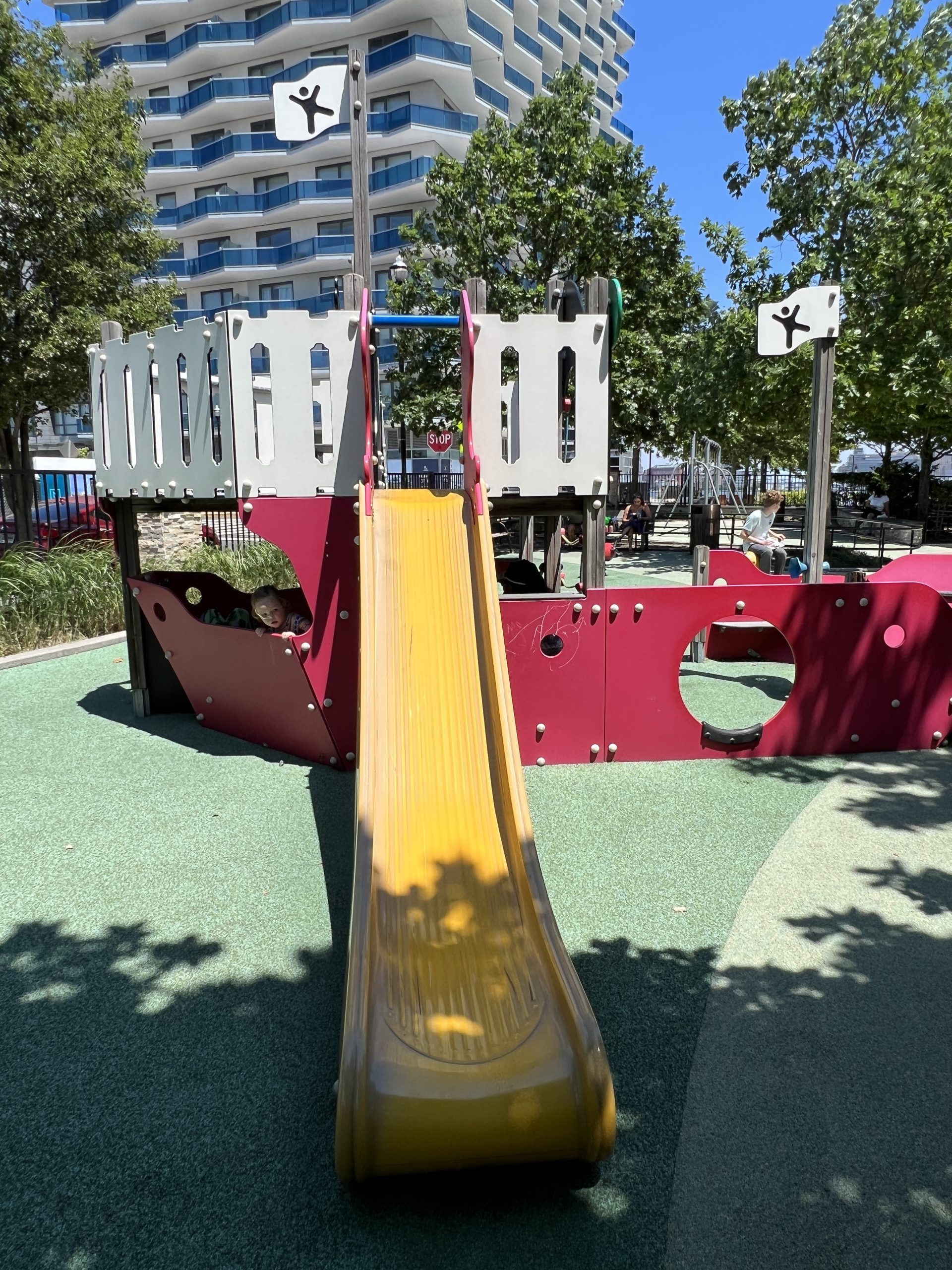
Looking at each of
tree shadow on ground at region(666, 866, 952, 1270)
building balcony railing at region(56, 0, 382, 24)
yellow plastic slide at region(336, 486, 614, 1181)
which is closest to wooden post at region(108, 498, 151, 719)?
yellow plastic slide at region(336, 486, 614, 1181)

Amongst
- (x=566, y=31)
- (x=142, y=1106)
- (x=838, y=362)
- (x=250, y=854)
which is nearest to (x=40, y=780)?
(x=250, y=854)

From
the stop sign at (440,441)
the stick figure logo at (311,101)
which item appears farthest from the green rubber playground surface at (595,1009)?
the stop sign at (440,441)

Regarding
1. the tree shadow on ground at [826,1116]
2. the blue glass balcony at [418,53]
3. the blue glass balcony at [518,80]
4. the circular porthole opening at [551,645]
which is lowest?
the tree shadow on ground at [826,1116]

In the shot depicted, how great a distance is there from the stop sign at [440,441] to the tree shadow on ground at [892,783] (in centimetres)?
1653

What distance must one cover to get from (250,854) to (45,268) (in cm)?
1224

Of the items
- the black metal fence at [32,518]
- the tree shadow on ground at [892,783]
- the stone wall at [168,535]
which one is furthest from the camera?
the stone wall at [168,535]

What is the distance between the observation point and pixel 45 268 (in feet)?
A: 41.7

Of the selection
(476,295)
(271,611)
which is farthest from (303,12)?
(271,611)

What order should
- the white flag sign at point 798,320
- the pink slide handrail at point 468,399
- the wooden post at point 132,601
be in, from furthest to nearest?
1. the white flag sign at point 798,320
2. the wooden post at point 132,601
3. the pink slide handrail at point 468,399

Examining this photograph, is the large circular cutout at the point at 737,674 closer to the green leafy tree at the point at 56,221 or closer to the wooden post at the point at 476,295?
the wooden post at the point at 476,295

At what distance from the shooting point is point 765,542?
8898 mm

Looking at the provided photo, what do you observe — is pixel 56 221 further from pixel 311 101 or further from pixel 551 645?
pixel 551 645

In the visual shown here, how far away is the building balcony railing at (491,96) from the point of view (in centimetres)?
4262

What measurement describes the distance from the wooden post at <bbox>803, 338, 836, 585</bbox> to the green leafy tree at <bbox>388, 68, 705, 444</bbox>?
1184 cm
